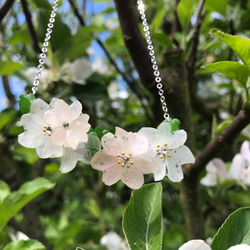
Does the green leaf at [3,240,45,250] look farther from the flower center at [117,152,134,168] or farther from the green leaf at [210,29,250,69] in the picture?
the green leaf at [210,29,250,69]

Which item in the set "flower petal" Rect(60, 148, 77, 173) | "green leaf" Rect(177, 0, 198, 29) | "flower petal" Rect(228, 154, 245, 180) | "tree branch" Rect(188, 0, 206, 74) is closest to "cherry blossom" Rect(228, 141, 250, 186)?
"flower petal" Rect(228, 154, 245, 180)

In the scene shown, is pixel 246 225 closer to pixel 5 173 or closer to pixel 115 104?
pixel 5 173

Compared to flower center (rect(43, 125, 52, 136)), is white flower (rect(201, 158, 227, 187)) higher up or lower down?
lower down

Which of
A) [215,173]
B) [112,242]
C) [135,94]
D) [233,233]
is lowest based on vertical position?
[112,242]

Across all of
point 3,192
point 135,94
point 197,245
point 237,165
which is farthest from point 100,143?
point 135,94

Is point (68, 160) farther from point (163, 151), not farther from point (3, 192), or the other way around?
point (3, 192)

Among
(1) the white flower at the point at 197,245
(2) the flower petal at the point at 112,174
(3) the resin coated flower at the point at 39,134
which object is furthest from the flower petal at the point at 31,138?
(1) the white flower at the point at 197,245

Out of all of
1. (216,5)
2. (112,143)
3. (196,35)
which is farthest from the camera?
(216,5)
